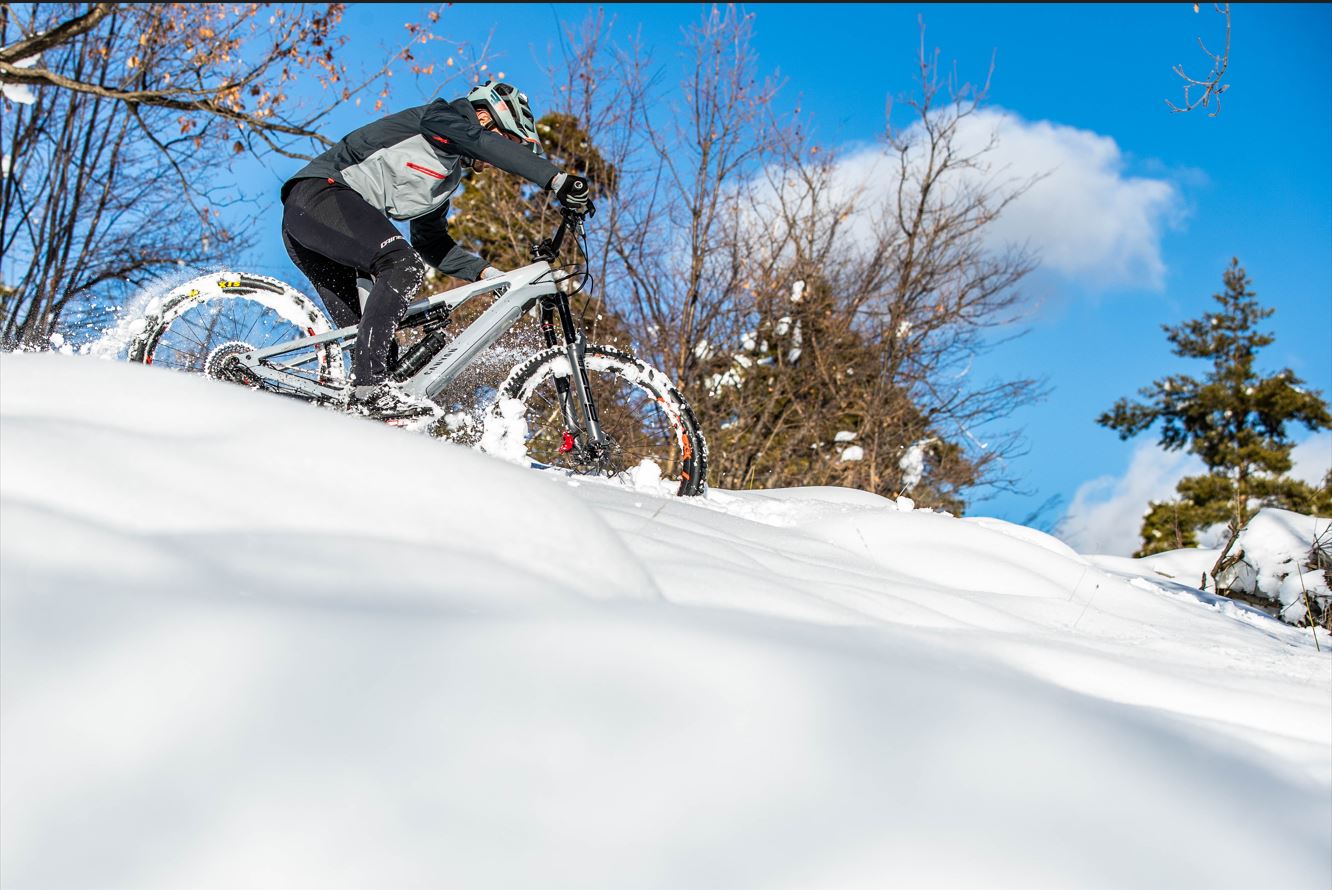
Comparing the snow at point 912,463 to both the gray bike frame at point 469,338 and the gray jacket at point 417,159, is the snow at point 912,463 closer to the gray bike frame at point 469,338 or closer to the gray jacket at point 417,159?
the gray bike frame at point 469,338

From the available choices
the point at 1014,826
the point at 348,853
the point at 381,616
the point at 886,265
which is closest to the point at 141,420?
the point at 381,616

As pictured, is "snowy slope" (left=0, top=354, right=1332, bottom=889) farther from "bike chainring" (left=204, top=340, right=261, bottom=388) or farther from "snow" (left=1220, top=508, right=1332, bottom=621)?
"snow" (left=1220, top=508, right=1332, bottom=621)

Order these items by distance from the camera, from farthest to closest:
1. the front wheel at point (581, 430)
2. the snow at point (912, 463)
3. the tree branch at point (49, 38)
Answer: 1. the snow at point (912, 463)
2. the tree branch at point (49, 38)
3. the front wheel at point (581, 430)

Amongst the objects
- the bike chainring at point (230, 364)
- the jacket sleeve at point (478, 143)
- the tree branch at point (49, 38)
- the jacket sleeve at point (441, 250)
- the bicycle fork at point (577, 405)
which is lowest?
the bike chainring at point (230, 364)

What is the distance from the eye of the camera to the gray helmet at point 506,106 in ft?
13.3

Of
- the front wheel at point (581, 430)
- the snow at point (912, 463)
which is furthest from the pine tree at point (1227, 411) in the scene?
the front wheel at point (581, 430)

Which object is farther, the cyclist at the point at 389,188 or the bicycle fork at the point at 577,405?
the bicycle fork at the point at 577,405

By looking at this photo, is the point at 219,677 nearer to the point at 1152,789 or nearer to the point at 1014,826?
the point at 1014,826

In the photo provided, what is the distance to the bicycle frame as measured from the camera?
13.8 ft

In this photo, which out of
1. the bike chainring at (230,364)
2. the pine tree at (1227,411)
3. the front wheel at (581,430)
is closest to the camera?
the front wheel at (581,430)

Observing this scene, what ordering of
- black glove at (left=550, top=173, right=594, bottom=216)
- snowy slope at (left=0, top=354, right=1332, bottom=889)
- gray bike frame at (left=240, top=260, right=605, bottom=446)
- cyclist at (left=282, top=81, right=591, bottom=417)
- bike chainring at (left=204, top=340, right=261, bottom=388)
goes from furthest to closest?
bike chainring at (left=204, top=340, right=261, bottom=388) < gray bike frame at (left=240, top=260, right=605, bottom=446) < cyclist at (left=282, top=81, right=591, bottom=417) < black glove at (left=550, top=173, right=594, bottom=216) < snowy slope at (left=0, top=354, right=1332, bottom=889)

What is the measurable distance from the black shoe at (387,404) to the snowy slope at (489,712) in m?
2.54

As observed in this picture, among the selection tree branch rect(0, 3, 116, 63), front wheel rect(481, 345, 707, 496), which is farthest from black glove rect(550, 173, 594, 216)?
tree branch rect(0, 3, 116, 63)

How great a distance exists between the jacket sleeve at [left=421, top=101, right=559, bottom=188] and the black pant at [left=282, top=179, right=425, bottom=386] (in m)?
0.46
